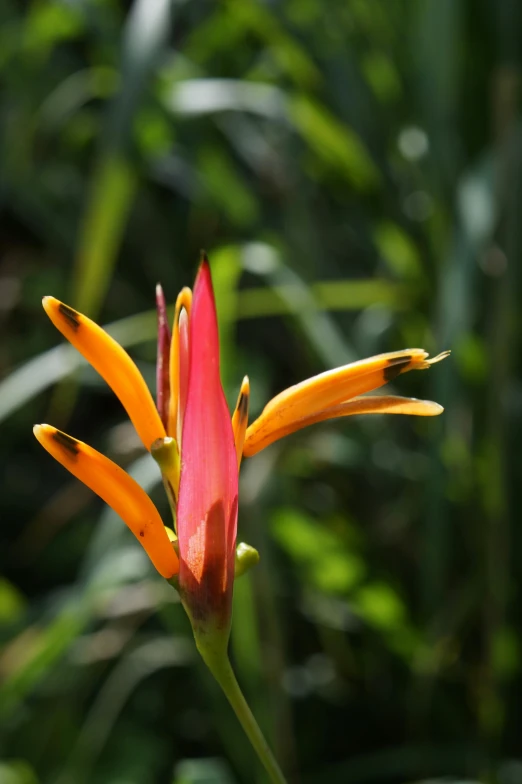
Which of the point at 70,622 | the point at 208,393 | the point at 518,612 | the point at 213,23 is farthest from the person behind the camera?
the point at 213,23

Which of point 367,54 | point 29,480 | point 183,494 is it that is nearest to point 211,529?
point 183,494

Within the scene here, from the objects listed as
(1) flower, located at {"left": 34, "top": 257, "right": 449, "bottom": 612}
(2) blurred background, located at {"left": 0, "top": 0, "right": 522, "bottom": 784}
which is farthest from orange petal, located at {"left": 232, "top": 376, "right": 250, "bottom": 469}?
(2) blurred background, located at {"left": 0, "top": 0, "right": 522, "bottom": 784}

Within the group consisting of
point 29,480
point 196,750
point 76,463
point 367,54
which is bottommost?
point 196,750

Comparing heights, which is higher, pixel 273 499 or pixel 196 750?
pixel 273 499

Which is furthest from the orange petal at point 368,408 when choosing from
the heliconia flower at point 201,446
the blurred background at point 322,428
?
the blurred background at point 322,428

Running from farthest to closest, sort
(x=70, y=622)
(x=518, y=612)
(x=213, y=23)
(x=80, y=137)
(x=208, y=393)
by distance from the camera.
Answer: (x=80, y=137) < (x=213, y=23) < (x=518, y=612) < (x=70, y=622) < (x=208, y=393)

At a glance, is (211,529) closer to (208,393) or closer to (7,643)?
(208,393)
